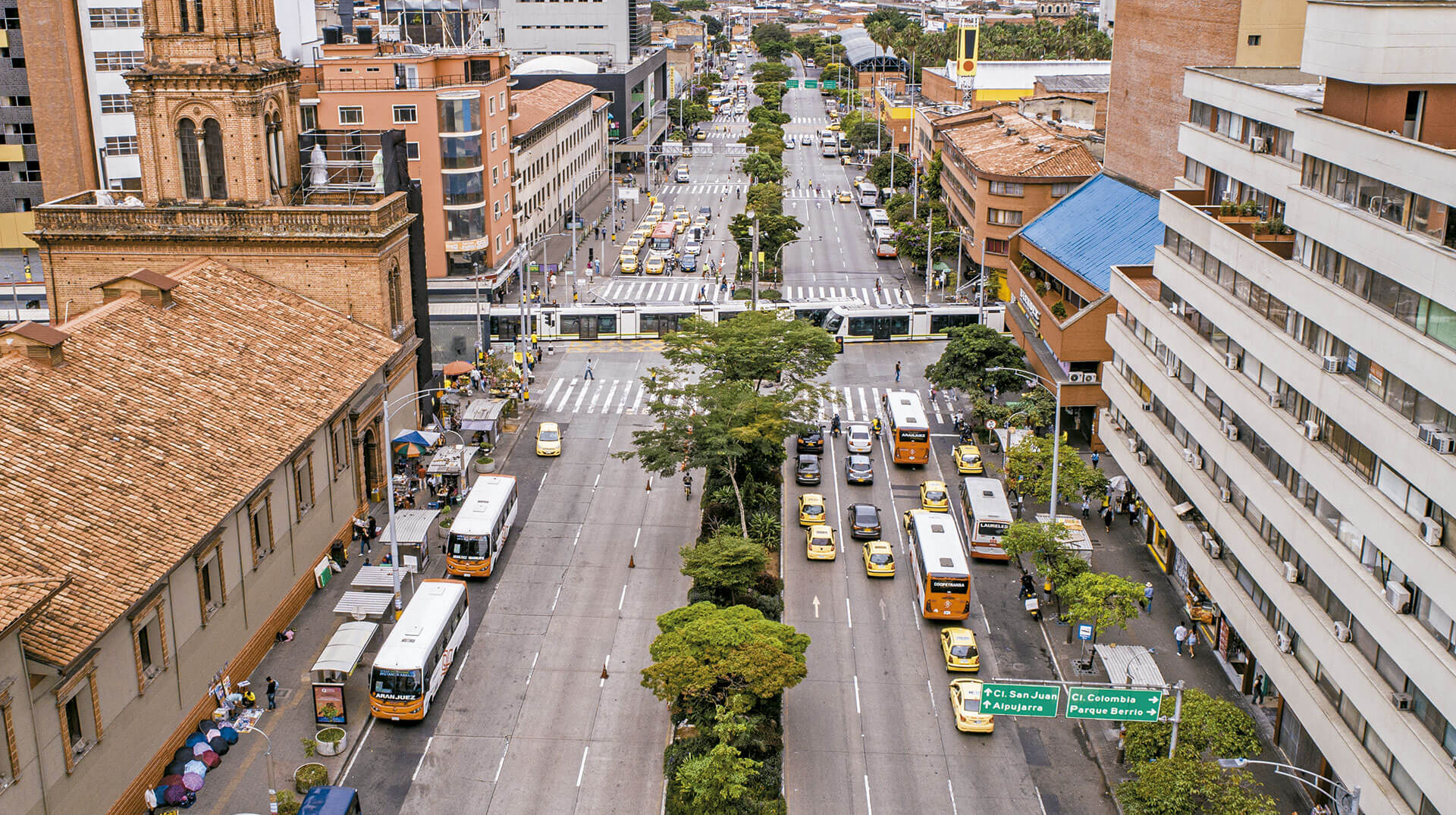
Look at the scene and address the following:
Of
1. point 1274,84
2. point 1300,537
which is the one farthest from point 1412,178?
point 1274,84

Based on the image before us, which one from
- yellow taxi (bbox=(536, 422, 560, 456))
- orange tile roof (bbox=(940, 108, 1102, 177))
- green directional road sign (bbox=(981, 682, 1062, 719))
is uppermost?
orange tile roof (bbox=(940, 108, 1102, 177))

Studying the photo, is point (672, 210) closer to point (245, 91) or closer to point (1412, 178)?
point (245, 91)

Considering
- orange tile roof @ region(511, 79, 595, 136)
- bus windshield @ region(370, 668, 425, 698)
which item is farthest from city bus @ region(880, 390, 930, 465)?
orange tile roof @ region(511, 79, 595, 136)

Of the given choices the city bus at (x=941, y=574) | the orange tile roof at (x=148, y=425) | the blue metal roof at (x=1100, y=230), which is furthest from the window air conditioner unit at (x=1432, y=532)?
the blue metal roof at (x=1100, y=230)

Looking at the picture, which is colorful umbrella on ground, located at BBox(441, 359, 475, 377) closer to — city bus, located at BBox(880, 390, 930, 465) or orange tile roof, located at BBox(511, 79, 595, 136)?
city bus, located at BBox(880, 390, 930, 465)

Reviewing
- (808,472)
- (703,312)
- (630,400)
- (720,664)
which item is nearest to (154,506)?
(720,664)
